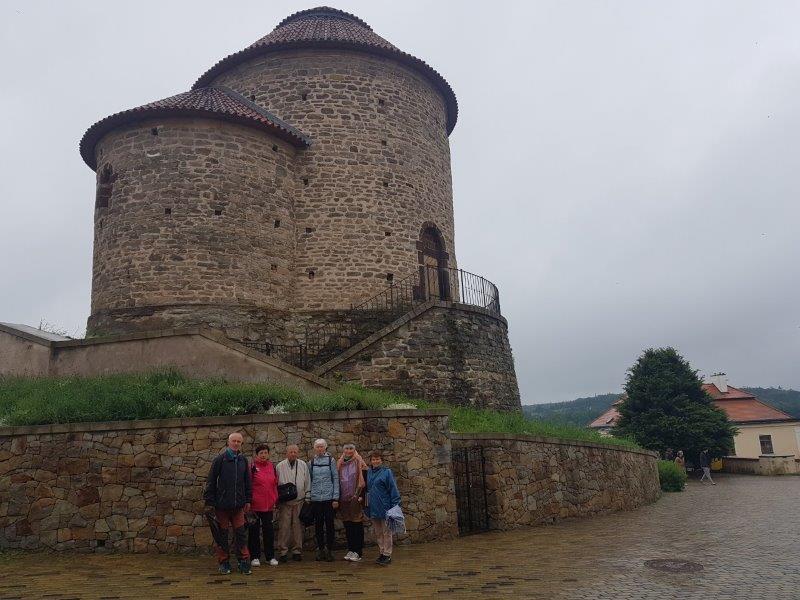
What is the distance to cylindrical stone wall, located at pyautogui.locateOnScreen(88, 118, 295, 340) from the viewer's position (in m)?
15.7

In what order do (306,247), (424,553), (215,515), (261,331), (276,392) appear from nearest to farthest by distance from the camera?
(215,515)
(424,553)
(276,392)
(261,331)
(306,247)

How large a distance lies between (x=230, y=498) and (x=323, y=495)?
1.21 m

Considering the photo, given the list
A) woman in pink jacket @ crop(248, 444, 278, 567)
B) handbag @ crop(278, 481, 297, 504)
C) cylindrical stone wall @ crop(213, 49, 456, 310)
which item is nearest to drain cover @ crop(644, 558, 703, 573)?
handbag @ crop(278, 481, 297, 504)

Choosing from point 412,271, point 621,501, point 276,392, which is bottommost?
point 621,501

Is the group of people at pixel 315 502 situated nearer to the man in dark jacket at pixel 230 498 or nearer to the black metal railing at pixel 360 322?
the man in dark jacket at pixel 230 498

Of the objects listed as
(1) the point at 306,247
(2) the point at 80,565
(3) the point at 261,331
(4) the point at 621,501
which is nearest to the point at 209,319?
(3) the point at 261,331

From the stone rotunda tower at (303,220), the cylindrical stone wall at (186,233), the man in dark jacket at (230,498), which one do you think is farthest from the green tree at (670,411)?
the man in dark jacket at (230,498)

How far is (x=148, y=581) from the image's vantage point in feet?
23.3

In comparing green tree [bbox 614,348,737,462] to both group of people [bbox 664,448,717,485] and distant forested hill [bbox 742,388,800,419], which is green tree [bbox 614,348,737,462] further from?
distant forested hill [bbox 742,388,800,419]

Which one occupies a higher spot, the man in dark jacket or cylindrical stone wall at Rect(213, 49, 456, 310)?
cylindrical stone wall at Rect(213, 49, 456, 310)

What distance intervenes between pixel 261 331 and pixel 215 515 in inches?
342

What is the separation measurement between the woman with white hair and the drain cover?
386 centimetres

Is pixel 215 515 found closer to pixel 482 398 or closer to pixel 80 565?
pixel 80 565

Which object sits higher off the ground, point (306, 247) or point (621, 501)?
point (306, 247)
